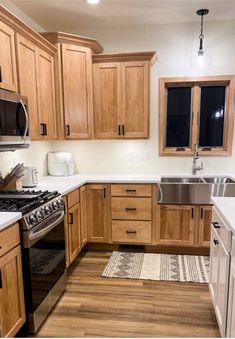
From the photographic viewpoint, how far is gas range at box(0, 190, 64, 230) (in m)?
1.85

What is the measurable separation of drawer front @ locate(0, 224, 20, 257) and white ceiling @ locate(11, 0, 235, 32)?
2440mm

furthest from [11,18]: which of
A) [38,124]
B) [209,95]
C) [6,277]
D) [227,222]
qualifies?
[209,95]

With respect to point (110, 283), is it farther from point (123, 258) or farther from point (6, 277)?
point (6, 277)

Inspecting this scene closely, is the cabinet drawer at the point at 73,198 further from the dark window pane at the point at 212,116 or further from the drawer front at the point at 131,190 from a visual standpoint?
the dark window pane at the point at 212,116

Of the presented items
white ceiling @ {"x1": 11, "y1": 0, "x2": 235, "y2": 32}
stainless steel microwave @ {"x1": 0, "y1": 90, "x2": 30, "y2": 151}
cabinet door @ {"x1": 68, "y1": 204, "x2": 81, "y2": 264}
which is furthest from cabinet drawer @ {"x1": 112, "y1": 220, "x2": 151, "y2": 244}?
white ceiling @ {"x1": 11, "y1": 0, "x2": 235, "y2": 32}

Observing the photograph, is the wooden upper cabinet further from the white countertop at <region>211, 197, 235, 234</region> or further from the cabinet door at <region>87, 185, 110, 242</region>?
the white countertop at <region>211, 197, 235, 234</region>

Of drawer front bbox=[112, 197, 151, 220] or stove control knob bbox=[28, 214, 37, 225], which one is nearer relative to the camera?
stove control knob bbox=[28, 214, 37, 225]

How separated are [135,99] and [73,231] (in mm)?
1793

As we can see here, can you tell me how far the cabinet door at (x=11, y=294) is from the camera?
1612 mm

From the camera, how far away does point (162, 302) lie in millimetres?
2346

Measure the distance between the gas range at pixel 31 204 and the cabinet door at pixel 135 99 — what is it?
1.47 meters

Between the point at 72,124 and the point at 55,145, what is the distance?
66 cm

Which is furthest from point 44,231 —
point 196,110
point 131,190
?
point 196,110

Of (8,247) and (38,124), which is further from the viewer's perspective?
(38,124)
